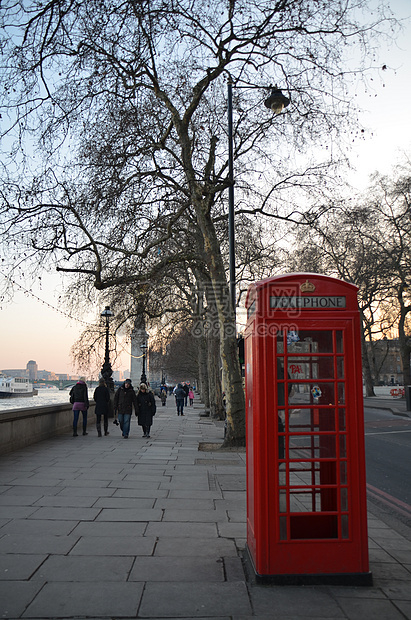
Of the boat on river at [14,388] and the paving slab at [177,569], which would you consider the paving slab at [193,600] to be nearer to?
the paving slab at [177,569]

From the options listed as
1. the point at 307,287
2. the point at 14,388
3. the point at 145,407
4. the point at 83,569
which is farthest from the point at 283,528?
the point at 14,388

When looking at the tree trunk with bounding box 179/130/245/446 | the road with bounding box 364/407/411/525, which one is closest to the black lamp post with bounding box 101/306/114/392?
the tree trunk with bounding box 179/130/245/446

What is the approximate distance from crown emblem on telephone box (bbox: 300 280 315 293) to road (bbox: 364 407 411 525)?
12.0 ft

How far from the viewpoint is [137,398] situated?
50.0 feet

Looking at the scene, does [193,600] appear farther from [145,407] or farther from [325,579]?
[145,407]

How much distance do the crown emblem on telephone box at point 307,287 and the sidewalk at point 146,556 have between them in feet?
7.26

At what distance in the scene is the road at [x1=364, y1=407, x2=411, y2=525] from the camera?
6.98 m

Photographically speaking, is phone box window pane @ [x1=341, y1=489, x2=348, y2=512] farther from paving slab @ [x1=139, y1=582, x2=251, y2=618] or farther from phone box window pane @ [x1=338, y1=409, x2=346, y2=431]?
paving slab @ [x1=139, y1=582, x2=251, y2=618]

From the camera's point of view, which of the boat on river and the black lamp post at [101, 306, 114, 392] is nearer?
the black lamp post at [101, 306, 114, 392]

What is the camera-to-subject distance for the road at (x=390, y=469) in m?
6.98

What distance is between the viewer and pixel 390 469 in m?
9.75

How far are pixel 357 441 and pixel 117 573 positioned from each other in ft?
6.94

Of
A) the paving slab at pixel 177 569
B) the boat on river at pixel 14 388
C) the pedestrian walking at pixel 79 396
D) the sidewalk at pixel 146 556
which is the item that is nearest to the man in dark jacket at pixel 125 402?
the pedestrian walking at pixel 79 396

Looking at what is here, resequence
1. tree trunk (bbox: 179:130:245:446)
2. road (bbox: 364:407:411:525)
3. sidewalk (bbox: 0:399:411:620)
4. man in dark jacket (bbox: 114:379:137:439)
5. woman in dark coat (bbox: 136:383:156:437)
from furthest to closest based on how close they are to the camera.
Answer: woman in dark coat (bbox: 136:383:156:437)
man in dark jacket (bbox: 114:379:137:439)
tree trunk (bbox: 179:130:245:446)
road (bbox: 364:407:411:525)
sidewalk (bbox: 0:399:411:620)
